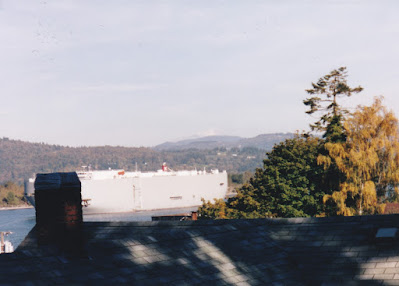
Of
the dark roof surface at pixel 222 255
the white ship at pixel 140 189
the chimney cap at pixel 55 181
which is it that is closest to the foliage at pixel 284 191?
the dark roof surface at pixel 222 255

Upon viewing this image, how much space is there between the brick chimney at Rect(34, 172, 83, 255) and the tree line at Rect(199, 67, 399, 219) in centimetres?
3713

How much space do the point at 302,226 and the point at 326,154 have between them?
36.7 m

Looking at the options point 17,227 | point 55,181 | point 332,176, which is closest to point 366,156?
point 332,176

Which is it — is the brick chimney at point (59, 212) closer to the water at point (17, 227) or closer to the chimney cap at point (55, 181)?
the chimney cap at point (55, 181)

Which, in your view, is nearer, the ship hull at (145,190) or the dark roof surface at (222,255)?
the dark roof surface at (222,255)

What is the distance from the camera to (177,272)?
1159 centimetres

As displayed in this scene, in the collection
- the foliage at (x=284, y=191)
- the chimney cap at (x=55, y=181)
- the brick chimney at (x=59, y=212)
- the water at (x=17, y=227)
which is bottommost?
the water at (x=17, y=227)

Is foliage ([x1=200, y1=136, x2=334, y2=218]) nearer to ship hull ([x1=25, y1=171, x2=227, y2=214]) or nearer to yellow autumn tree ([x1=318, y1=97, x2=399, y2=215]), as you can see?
yellow autumn tree ([x1=318, y1=97, x2=399, y2=215])

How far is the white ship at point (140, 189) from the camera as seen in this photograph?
146625mm

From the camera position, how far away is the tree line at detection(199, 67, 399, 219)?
4831 centimetres

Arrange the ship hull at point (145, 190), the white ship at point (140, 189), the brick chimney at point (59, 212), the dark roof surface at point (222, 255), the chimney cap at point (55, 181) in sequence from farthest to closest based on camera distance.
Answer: the white ship at point (140, 189) < the ship hull at point (145, 190) < the chimney cap at point (55, 181) < the brick chimney at point (59, 212) < the dark roof surface at point (222, 255)

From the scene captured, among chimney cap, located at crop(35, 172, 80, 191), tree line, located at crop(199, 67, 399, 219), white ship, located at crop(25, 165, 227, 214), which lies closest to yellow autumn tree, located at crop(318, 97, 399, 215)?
tree line, located at crop(199, 67, 399, 219)

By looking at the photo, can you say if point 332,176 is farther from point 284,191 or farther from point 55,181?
point 55,181

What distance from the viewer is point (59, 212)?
37.2 ft
